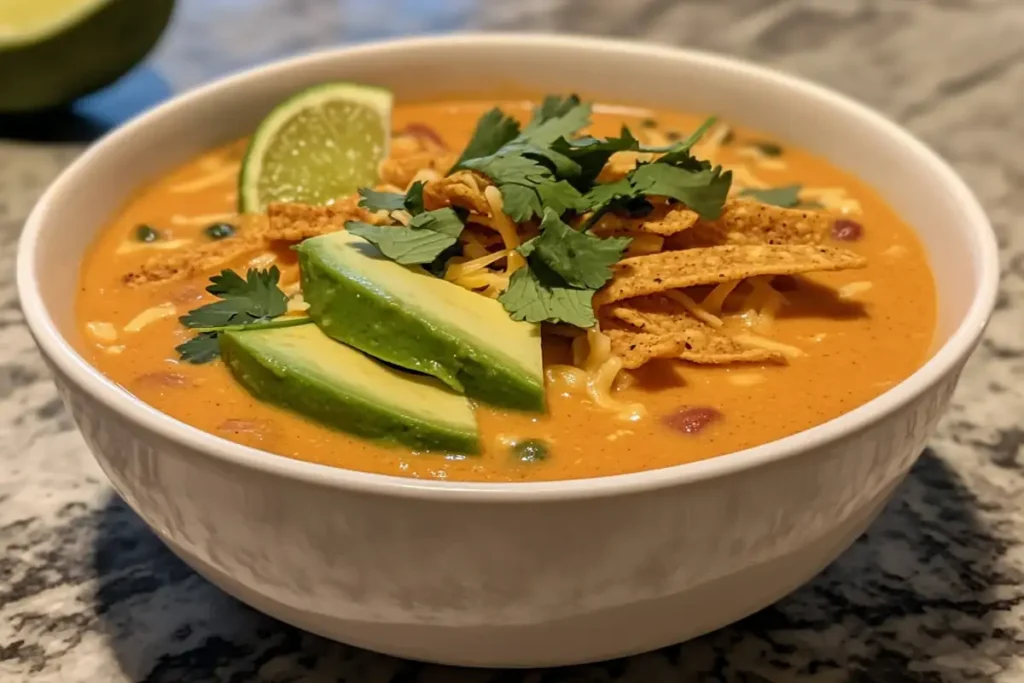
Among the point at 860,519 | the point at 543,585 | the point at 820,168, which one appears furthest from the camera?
the point at 820,168

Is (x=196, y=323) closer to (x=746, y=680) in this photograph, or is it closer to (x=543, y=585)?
(x=543, y=585)

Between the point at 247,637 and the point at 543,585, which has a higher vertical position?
the point at 543,585

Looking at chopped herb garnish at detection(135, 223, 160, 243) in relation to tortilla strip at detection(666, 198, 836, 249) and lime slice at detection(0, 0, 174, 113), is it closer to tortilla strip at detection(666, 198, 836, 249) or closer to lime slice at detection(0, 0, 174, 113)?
tortilla strip at detection(666, 198, 836, 249)

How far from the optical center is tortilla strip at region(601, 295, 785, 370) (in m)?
1.17

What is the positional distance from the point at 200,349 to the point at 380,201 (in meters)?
0.27

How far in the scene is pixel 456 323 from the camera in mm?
1114

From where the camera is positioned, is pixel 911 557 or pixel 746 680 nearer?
pixel 746 680

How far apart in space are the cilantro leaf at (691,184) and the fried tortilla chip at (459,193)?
18 cm

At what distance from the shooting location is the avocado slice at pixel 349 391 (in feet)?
3.47

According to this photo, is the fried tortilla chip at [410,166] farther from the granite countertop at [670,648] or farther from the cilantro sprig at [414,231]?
the granite countertop at [670,648]

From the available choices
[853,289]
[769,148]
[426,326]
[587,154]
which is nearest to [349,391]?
[426,326]

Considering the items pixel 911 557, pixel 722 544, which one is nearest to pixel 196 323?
pixel 722 544

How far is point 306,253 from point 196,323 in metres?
0.19

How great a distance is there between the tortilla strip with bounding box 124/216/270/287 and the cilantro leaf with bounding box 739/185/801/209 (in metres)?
0.66
